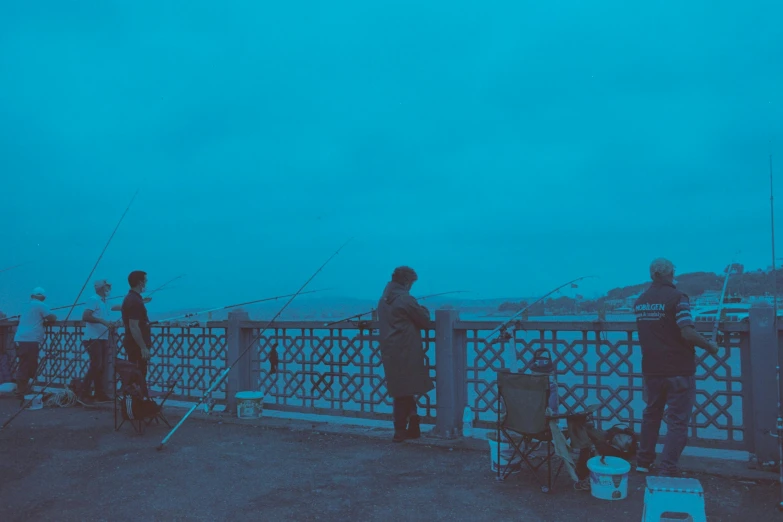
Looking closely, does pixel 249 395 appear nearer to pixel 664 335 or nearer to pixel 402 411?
pixel 402 411

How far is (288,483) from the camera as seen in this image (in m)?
4.94

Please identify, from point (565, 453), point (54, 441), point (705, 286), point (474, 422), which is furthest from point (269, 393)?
point (705, 286)

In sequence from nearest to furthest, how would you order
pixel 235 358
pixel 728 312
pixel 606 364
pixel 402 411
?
1. pixel 728 312
2. pixel 606 364
3. pixel 402 411
4. pixel 235 358

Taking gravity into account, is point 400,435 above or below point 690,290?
below

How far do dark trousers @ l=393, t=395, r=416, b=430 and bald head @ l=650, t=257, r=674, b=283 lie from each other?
2.75 meters

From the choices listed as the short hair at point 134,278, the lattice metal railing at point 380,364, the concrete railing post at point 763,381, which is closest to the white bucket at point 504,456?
the lattice metal railing at point 380,364

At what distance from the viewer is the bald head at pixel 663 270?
4.93 metres

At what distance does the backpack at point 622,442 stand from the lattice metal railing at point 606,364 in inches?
9.1

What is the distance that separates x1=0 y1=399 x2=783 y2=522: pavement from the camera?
4199 mm

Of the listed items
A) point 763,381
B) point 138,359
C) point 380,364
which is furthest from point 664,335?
point 138,359

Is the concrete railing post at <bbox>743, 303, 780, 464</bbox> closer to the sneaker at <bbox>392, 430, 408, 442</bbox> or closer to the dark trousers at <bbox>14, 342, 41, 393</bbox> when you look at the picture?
the sneaker at <bbox>392, 430, 408, 442</bbox>

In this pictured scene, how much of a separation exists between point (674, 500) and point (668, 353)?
5.19 ft

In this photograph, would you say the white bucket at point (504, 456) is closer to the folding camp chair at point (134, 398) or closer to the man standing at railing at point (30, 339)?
the folding camp chair at point (134, 398)

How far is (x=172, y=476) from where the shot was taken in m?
5.18
